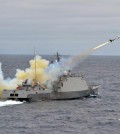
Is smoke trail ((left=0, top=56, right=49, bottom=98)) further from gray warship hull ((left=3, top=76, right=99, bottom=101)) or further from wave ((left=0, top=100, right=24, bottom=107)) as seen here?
wave ((left=0, top=100, right=24, bottom=107))

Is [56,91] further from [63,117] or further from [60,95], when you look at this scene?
[63,117]

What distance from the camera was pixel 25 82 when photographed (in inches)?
3610

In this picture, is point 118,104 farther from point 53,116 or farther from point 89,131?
point 89,131

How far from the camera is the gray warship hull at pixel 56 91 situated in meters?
88.0

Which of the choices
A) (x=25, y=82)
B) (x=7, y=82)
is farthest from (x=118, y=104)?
(x=7, y=82)

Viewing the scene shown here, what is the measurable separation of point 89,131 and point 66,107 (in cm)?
2178

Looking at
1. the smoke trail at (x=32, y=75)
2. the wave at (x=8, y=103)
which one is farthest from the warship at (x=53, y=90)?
the smoke trail at (x=32, y=75)

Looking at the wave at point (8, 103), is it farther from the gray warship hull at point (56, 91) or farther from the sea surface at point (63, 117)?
the sea surface at point (63, 117)

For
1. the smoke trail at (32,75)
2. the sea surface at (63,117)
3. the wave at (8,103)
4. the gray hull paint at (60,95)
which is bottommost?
the sea surface at (63,117)

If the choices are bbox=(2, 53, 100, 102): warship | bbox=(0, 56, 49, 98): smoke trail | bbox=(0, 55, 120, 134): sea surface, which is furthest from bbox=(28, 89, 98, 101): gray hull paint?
bbox=(0, 56, 49, 98): smoke trail

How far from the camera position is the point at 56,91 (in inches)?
3595

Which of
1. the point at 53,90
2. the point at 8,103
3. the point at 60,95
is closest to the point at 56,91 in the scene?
the point at 53,90

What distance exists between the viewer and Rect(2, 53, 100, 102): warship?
88062 millimetres

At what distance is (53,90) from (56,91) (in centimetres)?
60
